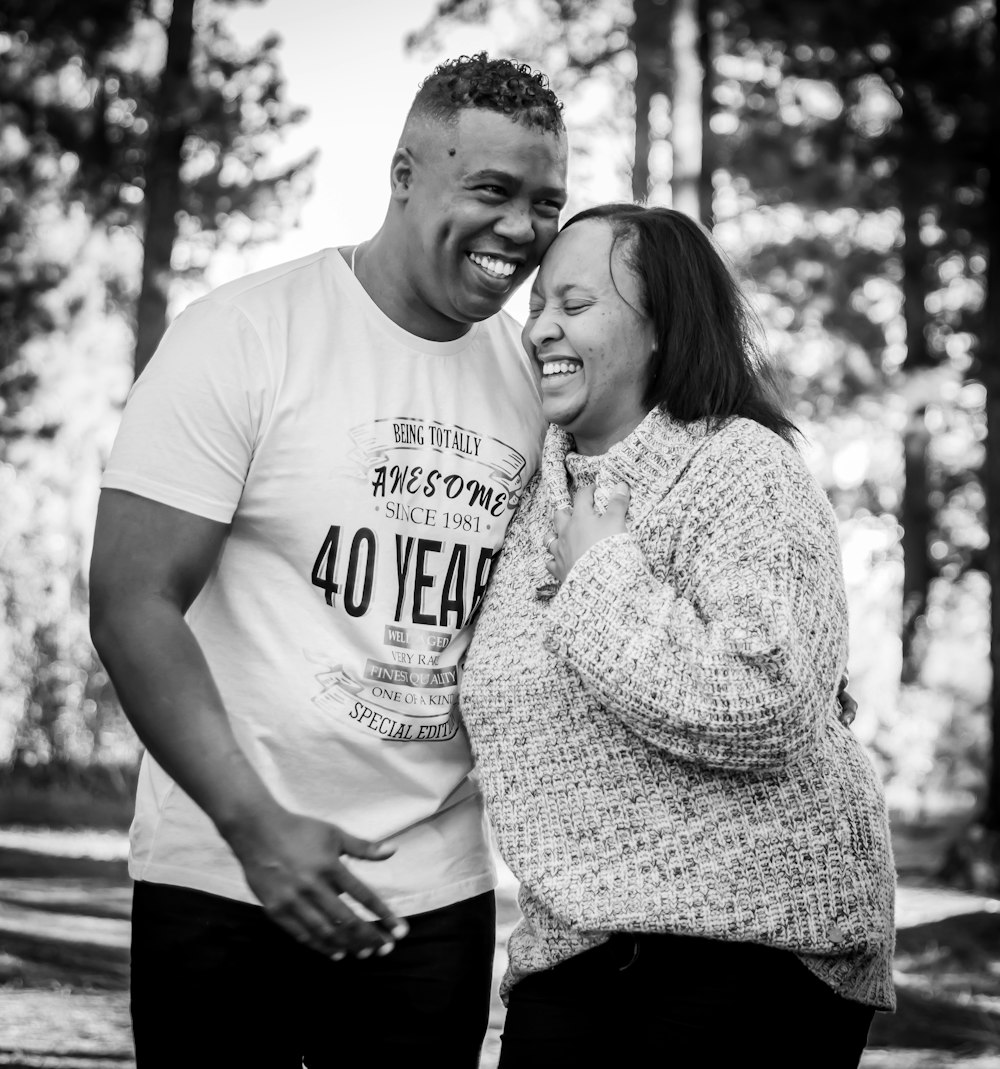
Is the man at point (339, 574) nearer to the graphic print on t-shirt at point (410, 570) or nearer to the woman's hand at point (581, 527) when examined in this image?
the graphic print on t-shirt at point (410, 570)

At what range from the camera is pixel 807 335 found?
16.5 metres

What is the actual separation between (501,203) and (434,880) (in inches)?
51.8

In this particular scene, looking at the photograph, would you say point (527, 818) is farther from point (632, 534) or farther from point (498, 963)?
point (498, 963)

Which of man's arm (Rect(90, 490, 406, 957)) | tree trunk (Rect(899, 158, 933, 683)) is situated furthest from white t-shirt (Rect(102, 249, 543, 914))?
tree trunk (Rect(899, 158, 933, 683))

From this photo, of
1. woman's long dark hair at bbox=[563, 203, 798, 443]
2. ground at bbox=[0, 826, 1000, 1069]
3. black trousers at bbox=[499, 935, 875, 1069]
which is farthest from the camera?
ground at bbox=[0, 826, 1000, 1069]

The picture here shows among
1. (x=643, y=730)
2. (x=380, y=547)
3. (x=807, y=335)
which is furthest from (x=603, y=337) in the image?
(x=807, y=335)

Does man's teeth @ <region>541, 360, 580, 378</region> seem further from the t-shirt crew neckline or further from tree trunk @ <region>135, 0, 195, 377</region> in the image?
tree trunk @ <region>135, 0, 195, 377</region>

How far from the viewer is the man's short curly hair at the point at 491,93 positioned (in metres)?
2.69

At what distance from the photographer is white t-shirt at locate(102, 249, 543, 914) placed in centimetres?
245

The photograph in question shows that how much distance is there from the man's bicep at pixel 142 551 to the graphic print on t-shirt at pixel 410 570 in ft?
0.90

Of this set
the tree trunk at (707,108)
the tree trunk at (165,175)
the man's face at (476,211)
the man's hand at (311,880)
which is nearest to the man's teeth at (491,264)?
the man's face at (476,211)

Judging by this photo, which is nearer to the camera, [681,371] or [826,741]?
[826,741]

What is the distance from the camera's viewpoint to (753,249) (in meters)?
16.3

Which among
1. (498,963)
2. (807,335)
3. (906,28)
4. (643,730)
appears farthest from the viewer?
(807,335)
